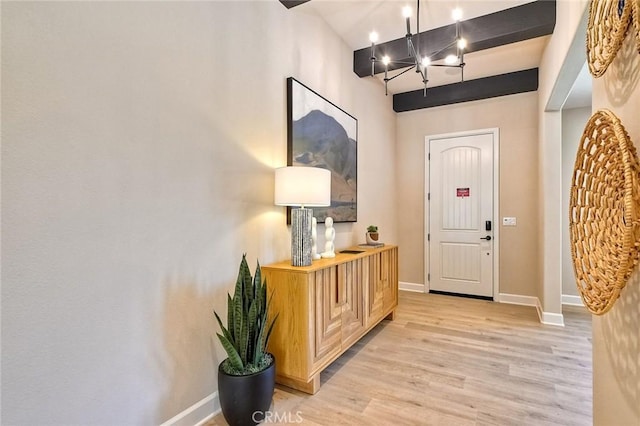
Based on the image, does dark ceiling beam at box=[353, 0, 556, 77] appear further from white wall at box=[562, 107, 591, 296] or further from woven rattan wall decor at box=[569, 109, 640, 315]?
woven rattan wall decor at box=[569, 109, 640, 315]

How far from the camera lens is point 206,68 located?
1.81 metres

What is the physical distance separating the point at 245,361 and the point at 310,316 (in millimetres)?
470

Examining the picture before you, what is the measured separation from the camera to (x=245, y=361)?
1686 mm

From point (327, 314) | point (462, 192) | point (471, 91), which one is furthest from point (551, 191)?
point (327, 314)

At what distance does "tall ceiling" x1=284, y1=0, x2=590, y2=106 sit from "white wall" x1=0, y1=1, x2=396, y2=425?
88cm

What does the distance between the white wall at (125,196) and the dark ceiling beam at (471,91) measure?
2973 mm

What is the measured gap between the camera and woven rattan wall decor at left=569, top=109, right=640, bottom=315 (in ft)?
2.94

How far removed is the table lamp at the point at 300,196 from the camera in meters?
2.08

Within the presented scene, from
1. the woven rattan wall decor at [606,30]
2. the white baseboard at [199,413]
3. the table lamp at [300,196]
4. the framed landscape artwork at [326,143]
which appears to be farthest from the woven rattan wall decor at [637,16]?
the white baseboard at [199,413]

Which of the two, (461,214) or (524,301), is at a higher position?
(461,214)

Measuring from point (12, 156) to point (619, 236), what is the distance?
2024mm

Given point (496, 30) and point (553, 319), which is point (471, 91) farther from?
point (553, 319)

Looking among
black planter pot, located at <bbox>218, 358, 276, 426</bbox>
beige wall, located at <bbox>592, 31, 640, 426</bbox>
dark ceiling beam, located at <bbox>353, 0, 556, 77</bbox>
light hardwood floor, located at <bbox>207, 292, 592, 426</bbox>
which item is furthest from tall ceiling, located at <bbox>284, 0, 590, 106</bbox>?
light hardwood floor, located at <bbox>207, 292, 592, 426</bbox>

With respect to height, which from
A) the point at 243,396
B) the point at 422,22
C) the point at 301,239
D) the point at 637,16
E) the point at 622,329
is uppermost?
the point at 422,22
